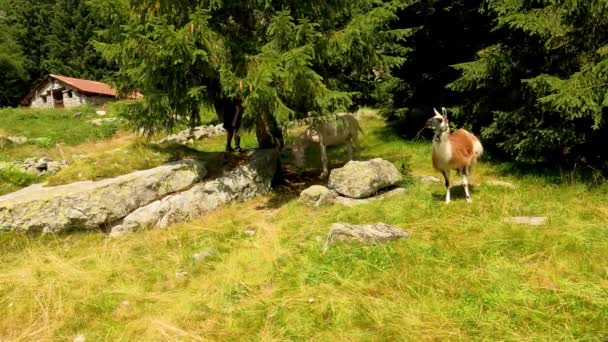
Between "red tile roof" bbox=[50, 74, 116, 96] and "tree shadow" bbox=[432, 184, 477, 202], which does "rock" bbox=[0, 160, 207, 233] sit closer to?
"tree shadow" bbox=[432, 184, 477, 202]

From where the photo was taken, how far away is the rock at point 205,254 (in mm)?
7354

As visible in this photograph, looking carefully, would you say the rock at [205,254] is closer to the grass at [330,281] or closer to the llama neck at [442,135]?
the grass at [330,281]

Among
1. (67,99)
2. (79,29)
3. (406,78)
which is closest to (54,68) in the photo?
(79,29)

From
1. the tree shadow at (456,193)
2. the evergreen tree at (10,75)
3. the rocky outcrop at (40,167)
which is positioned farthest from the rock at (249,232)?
the evergreen tree at (10,75)

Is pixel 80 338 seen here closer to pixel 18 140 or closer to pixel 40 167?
pixel 40 167

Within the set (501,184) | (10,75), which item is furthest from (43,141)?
(10,75)

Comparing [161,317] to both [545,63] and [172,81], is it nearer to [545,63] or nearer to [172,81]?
[172,81]

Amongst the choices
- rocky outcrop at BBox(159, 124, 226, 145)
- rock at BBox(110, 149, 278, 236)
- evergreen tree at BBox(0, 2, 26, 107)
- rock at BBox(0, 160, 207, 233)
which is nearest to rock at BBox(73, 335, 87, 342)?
rock at BBox(110, 149, 278, 236)

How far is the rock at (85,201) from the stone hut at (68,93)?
116 ft

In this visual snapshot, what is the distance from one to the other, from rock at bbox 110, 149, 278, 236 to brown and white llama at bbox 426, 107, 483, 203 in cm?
487

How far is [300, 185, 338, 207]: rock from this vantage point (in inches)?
410

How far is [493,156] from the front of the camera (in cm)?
1416

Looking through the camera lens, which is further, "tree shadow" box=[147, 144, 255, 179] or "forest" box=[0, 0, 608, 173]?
"tree shadow" box=[147, 144, 255, 179]

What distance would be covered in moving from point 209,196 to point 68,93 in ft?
135
